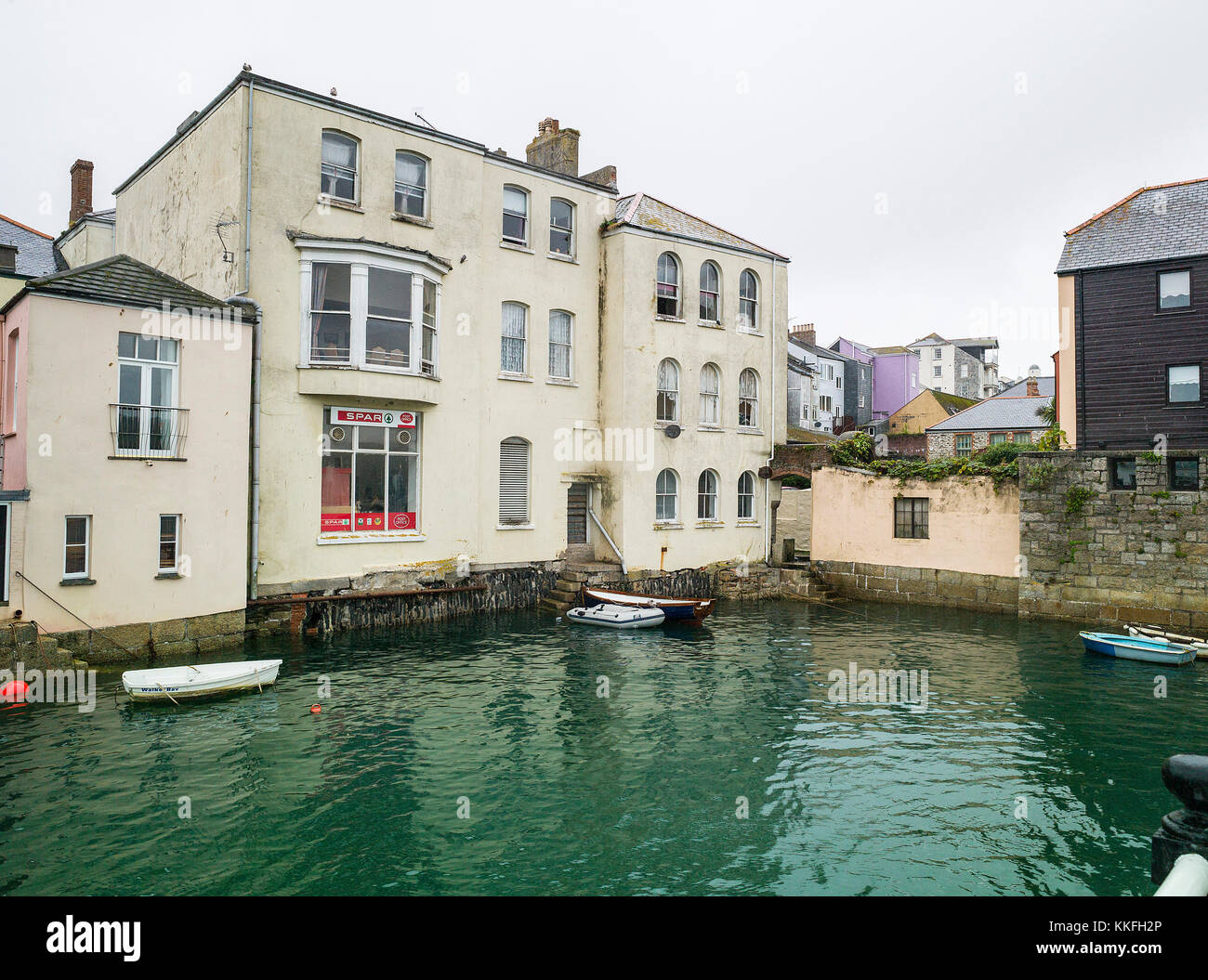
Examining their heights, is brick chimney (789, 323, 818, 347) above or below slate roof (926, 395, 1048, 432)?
above

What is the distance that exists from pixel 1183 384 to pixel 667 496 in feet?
56.7

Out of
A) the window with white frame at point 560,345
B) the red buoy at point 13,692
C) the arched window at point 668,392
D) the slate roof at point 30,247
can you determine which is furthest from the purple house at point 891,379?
the red buoy at point 13,692

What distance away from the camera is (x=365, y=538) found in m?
21.6

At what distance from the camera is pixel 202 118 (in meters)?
21.5

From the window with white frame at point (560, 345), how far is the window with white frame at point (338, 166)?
731 centimetres

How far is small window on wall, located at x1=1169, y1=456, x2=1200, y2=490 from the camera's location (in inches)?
911

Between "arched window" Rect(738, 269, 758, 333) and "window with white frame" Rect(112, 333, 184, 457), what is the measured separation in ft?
64.0

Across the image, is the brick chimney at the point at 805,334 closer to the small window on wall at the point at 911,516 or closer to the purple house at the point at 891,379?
the purple house at the point at 891,379

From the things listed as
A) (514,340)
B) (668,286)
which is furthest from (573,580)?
(668,286)

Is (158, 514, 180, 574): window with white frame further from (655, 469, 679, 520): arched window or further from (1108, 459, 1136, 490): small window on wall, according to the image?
(1108, 459, 1136, 490): small window on wall

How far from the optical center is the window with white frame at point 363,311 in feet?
68.2

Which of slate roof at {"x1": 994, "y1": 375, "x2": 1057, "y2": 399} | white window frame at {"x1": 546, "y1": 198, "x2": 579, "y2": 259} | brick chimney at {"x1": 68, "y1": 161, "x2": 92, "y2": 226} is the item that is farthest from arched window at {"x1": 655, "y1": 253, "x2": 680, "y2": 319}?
slate roof at {"x1": 994, "y1": 375, "x2": 1057, "y2": 399}

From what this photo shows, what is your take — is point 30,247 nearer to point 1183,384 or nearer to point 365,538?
point 365,538
